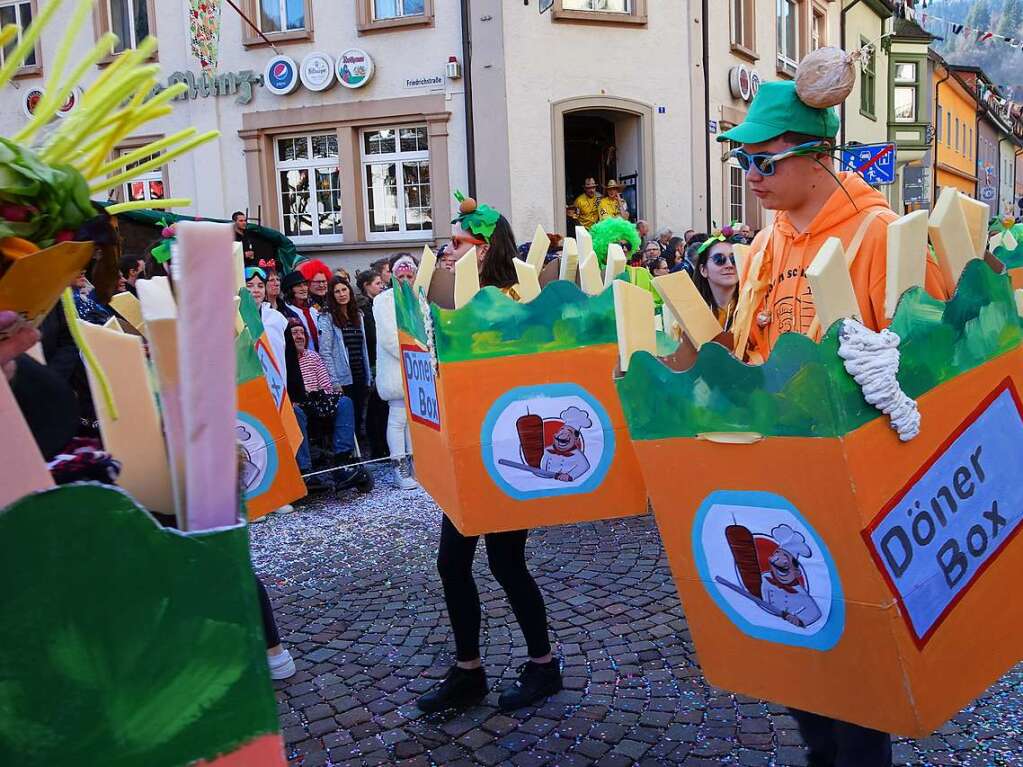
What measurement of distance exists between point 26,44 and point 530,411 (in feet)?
5.62

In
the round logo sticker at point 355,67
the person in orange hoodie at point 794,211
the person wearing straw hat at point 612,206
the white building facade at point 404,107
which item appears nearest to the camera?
the person in orange hoodie at point 794,211

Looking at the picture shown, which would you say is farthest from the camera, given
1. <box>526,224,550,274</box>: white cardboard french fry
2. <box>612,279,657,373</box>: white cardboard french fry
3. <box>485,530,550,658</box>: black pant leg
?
<box>526,224,550,274</box>: white cardboard french fry

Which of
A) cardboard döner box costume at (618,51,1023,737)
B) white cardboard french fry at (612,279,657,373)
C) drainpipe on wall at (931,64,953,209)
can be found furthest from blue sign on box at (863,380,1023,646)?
drainpipe on wall at (931,64,953,209)

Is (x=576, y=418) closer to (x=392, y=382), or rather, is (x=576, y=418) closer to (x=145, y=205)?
(x=145, y=205)

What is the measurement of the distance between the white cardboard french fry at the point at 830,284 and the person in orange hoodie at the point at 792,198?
1.44ft

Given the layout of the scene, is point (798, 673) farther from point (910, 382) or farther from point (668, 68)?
point (668, 68)

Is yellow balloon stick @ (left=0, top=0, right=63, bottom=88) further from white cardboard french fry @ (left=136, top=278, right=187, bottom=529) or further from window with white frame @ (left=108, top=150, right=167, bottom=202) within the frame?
window with white frame @ (left=108, top=150, right=167, bottom=202)

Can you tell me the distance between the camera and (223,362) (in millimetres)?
889

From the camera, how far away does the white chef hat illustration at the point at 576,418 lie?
258 cm

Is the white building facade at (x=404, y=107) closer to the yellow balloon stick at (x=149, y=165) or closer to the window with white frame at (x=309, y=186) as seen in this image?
the window with white frame at (x=309, y=186)

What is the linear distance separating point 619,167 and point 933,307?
12.9 m

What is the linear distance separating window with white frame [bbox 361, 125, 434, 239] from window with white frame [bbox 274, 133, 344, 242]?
19.5 inches

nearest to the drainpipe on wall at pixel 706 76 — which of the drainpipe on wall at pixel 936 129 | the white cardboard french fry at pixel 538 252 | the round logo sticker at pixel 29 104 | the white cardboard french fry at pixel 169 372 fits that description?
the round logo sticker at pixel 29 104

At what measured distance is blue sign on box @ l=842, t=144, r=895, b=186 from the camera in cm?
233
